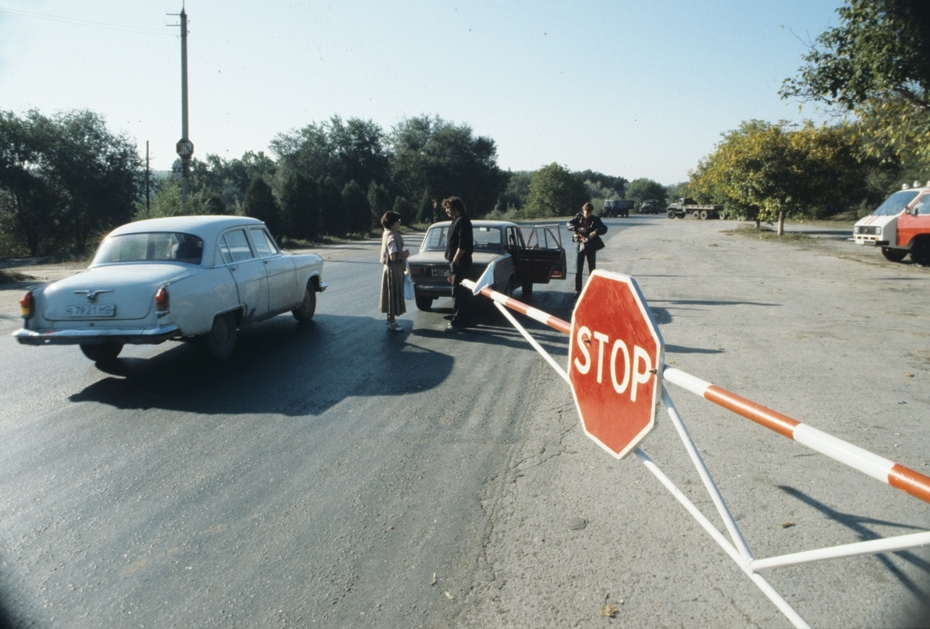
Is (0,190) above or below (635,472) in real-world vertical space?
above

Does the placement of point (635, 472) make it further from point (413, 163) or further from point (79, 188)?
point (413, 163)

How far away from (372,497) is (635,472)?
5.73 feet

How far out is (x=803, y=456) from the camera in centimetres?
479

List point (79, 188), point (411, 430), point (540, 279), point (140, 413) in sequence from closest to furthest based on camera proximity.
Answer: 1. point (411, 430)
2. point (140, 413)
3. point (540, 279)
4. point (79, 188)

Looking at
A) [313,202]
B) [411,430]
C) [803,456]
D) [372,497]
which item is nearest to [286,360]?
[411,430]

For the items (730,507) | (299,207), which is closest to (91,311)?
(730,507)

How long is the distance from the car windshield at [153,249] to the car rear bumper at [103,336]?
3.90 feet

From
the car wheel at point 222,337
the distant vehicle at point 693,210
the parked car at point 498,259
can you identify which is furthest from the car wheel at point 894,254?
the distant vehicle at point 693,210

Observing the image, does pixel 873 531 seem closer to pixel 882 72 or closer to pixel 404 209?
pixel 882 72

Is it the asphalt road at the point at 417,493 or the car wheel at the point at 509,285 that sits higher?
the car wheel at the point at 509,285

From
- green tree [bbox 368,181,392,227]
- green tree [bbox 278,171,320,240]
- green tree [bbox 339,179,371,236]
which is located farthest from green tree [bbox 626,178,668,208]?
green tree [bbox 278,171,320,240]

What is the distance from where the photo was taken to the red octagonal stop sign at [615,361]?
9.25ft

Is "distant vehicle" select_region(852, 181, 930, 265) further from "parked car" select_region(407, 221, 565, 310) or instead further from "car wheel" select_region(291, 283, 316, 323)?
"car wheel" select_region(291, 283, 316, 323)

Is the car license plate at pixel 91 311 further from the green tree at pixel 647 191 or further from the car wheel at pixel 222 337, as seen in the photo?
the green tree at pixel 647 191
